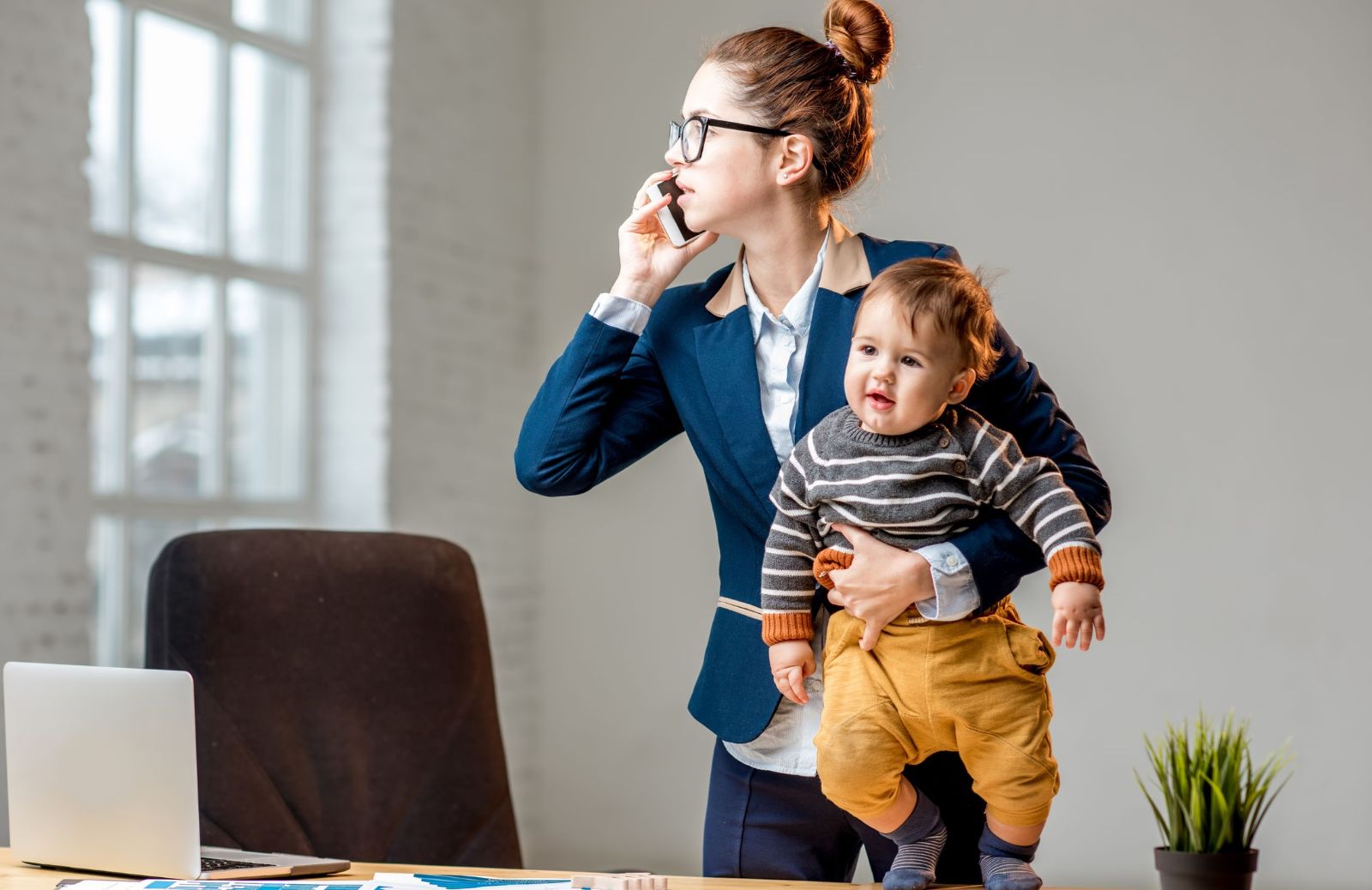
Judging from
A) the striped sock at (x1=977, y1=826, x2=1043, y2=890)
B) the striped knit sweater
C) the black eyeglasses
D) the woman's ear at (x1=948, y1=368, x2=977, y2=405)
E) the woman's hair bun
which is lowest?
the striped sock at (x1=977, y1=826, x2=1043, y2=890)

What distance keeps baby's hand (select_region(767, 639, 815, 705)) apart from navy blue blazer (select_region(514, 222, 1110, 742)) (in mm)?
86

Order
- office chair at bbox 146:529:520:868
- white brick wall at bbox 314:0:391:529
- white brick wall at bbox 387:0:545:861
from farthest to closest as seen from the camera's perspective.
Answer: white brick wall at bbox 387:0:545:861 < white brick wall at bbox 314:0:391:529 < office chair at bbox 146:529:520:868

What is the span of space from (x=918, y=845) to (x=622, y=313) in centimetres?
70

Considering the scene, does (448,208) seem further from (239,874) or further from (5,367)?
(239,874)

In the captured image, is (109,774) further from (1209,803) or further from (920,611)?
(1209,803)

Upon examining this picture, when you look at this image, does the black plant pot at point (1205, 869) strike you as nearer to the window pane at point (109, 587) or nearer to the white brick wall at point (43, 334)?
the white brick wall at point (43, 334)

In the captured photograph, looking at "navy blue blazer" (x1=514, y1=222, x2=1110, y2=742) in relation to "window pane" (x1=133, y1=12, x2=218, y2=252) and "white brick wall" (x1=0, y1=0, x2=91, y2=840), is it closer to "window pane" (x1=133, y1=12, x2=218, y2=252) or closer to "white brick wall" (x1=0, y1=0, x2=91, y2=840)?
"white brick wall" (x1=0, y1=0, x2=91, y2=840)

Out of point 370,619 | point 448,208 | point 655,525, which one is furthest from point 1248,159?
point 370,619

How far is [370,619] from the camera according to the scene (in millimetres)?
2582

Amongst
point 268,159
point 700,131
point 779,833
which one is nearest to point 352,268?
point 268,159

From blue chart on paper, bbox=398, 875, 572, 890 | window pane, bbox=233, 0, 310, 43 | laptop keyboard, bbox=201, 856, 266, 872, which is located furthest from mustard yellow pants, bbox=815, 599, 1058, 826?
window pane, bbox=233, 0, 310, 43

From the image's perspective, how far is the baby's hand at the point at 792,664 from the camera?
1.50 metres

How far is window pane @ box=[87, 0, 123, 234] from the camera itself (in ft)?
11.7

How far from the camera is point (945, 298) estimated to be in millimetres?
1396
